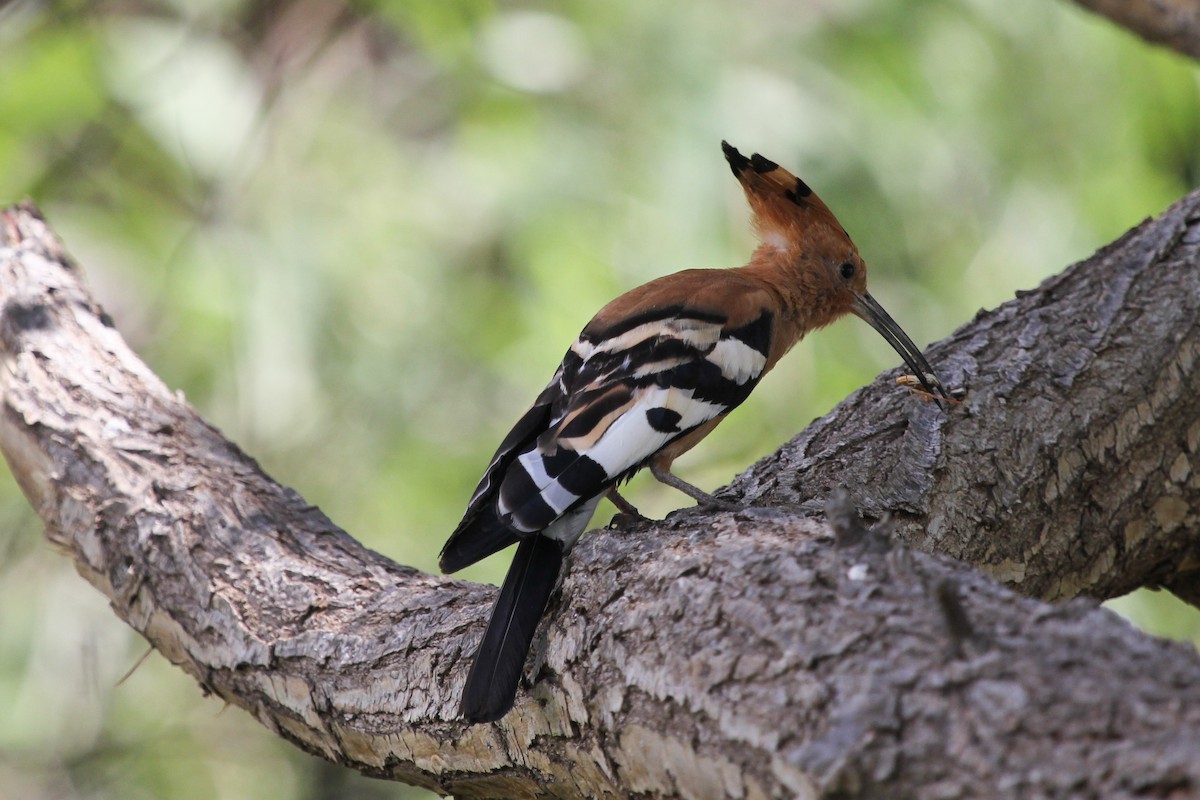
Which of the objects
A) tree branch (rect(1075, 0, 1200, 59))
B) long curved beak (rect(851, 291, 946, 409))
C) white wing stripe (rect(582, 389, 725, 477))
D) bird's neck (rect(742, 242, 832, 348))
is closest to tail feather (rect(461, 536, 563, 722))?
white wing stripe (rect(582, 389, 725, 477))

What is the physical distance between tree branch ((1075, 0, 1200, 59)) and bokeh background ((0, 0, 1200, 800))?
0.73m

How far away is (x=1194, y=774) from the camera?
80 centimetres

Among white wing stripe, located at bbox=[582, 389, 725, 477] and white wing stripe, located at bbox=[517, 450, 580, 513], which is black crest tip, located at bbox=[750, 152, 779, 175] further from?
white wing stripe, located at bbox=[517, 450, 580, 513]

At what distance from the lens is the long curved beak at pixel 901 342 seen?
1.86 m

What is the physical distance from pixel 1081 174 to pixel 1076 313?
1.72 metres

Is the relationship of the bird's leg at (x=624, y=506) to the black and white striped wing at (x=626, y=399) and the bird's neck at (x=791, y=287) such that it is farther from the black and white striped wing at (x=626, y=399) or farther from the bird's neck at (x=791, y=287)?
the bird's neck at (x=791, y=287)

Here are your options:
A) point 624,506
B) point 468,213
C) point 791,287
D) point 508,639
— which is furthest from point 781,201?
point 468,213

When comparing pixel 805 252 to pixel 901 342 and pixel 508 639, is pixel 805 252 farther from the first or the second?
pixel 508 639

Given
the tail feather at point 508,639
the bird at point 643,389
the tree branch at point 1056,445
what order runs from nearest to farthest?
the tail feather at point 508,639 → the bird at point 643,389 → the tree branch at point 1056,445

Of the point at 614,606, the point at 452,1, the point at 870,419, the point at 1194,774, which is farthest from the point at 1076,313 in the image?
the point at 452,1

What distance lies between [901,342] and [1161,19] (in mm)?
1165

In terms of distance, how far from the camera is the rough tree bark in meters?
0.92

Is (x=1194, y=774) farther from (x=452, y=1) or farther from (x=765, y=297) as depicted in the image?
(x=452, y=1)

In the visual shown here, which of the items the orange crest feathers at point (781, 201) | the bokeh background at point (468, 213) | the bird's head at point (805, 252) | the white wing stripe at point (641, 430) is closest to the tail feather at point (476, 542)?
the white wing stripe at point (641, 430)
